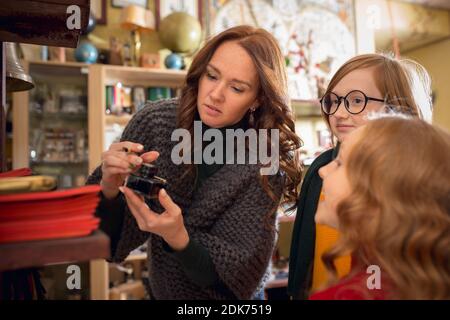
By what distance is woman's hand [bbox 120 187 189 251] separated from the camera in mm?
773

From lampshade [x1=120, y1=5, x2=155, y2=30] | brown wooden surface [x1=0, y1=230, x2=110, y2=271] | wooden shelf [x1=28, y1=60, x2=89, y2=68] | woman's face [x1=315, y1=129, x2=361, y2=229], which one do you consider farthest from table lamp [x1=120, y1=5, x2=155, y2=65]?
brown wooden surface [x1=0, y1=230, x2=110, y2=271]

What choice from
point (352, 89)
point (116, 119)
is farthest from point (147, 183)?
point (116, 119)

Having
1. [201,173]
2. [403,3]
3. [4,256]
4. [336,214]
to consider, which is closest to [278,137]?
[201,173]

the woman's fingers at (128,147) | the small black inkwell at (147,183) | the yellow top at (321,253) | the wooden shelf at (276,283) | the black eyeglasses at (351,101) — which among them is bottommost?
the wooden shelf at (276,283)

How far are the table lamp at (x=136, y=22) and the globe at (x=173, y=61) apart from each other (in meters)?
0.25

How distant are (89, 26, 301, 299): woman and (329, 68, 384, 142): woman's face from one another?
0.18 metres

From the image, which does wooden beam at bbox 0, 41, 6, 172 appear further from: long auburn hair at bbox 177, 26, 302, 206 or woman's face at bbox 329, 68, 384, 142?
woman's face at bbox 329, 68, 384, 142

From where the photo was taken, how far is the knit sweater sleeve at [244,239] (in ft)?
3.27

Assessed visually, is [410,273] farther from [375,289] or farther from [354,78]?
[354,78]

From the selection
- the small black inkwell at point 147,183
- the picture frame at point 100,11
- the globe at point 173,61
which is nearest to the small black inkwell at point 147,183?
the small black inkwell at point 147,183

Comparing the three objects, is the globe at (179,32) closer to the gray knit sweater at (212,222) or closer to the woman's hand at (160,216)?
the gray knit sweater at (212,222)

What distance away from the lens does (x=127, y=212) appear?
3.35 feet

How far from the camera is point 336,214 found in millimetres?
729
